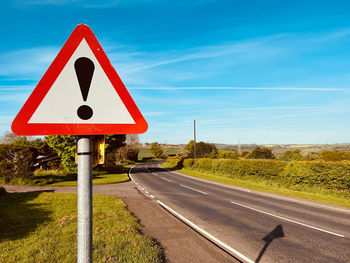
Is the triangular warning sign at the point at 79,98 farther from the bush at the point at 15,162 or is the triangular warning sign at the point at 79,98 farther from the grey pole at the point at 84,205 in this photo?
the bush at the point at 15,162

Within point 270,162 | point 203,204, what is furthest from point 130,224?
point 270,162

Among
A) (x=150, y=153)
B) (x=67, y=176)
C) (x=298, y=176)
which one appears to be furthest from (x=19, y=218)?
(x=150, y=153)

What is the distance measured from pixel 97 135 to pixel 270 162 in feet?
69.9

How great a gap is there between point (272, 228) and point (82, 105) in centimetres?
780

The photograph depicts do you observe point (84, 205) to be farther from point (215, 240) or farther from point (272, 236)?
point (272, 236)

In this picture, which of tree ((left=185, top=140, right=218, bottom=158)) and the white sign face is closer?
the white sign face

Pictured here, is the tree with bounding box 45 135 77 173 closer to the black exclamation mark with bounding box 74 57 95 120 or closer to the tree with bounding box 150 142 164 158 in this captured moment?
the black exclamation mark with bounding box 74 57 95 120

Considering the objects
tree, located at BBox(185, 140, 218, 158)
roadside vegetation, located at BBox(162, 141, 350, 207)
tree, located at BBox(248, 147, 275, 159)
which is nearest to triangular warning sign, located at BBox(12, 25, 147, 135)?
roadside vegetation, located at BBox(162, 141, 350, 207)

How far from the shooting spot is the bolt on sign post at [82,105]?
153 cm

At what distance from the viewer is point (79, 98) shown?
1628 mm

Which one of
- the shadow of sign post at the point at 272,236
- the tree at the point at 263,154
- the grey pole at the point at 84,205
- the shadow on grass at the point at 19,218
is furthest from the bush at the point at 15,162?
the tree at the point at 263,154

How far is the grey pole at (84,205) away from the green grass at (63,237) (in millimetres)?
3479

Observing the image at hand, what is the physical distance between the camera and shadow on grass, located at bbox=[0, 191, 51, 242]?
6027mm

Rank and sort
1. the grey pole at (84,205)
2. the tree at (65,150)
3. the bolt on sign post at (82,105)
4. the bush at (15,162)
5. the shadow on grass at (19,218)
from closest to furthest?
the grey pole at (84,205) → the bolt on sign post at (82,105) → the shadow on grass at (19,218) → the bush at (15,162) → the tree at (65,150)
